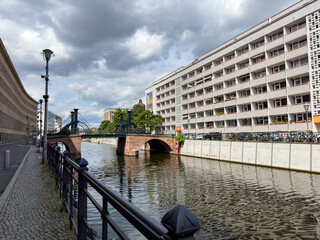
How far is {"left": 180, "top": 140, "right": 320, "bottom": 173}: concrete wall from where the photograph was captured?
2588cm

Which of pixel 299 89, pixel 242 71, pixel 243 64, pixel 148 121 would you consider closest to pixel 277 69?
pixel 299 89

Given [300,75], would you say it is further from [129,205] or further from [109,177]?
[129,205]

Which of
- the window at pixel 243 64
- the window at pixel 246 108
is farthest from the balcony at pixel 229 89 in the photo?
the window at pixel 243 64

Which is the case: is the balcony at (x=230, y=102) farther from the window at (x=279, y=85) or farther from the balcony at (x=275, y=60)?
the balcony at (x=275, y=60)

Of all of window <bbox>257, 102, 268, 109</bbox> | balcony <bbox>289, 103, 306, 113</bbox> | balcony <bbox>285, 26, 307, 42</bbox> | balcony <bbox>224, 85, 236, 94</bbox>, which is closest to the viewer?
balcony <bbox>285, 26, 307, 42</bbox>

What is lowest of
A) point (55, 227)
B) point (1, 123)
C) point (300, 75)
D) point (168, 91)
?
point (55, 227)

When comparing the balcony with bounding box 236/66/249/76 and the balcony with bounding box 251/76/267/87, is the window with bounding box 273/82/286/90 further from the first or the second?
the balcony with bounding box 236/66/249/76

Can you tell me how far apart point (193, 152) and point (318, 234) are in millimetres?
37651

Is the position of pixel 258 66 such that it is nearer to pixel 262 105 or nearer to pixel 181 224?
pixel 262 105

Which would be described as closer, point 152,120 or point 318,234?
point 318,234

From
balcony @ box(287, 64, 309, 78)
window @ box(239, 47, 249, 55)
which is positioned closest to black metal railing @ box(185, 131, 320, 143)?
balcony @ box(287, 64, 309, 78)

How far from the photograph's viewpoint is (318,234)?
35.3 ft

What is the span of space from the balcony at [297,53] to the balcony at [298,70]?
1.59m

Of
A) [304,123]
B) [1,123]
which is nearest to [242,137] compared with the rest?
[304,123]
